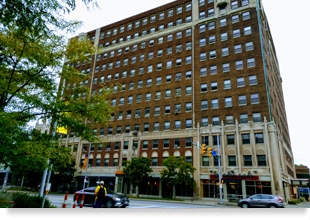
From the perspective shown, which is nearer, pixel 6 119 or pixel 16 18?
pixel 16 18

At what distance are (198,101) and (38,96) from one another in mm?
27837

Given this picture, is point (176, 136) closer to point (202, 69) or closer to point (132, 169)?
point (132, 169)

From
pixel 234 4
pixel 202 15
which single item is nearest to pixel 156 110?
pixel 202 15

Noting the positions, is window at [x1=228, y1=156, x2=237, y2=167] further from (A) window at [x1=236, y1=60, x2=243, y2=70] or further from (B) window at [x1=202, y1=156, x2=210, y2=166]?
(A) window at [x1=236, y1=60, x2=243, y2=70]

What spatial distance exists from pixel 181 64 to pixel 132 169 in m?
18.7

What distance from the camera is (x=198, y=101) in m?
34.2

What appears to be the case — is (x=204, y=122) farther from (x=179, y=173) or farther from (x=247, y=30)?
(x=247, y=30)

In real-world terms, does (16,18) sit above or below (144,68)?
below

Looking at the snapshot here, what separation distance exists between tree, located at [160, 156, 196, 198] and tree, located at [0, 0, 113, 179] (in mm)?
20013

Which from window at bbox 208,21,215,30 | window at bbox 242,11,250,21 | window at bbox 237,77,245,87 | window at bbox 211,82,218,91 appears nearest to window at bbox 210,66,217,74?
window at bbox 211,82,218,91

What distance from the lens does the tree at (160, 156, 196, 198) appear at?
27.2 meters

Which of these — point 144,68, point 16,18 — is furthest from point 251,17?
point 16,18

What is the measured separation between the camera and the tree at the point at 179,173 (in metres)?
27.2

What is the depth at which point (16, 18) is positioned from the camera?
5.65 m
